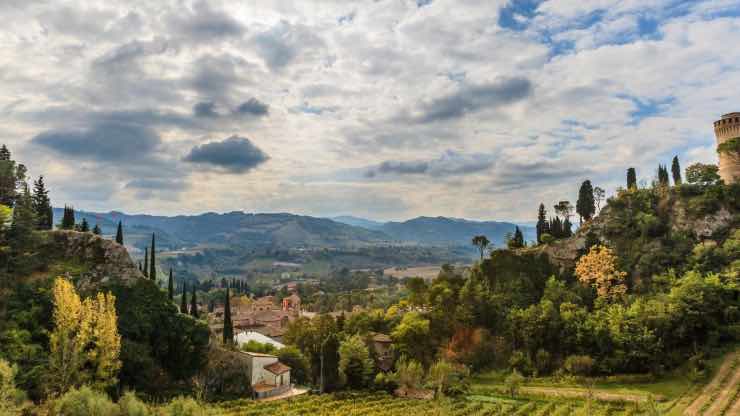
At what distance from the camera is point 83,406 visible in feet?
85.6

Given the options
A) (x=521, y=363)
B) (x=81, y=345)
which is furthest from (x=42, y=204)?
(x=521, y=363)

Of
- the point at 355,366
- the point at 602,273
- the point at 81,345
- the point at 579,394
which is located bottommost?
the point at 579,394

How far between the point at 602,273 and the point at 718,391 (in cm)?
2107

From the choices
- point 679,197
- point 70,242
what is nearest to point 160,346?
point 70,242

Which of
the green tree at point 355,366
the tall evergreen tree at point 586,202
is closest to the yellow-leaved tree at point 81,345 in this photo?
the green tree at point 355,366

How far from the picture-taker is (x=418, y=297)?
239 ft

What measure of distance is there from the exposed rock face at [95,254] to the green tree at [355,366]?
22.5 metres

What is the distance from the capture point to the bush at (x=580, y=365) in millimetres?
49781

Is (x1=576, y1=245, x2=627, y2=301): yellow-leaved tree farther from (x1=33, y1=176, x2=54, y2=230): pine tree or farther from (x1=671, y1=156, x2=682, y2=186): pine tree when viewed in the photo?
(x1=33, y1=176, x2=54, y2=230): pine tree

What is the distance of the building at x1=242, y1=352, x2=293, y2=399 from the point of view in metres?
50.2

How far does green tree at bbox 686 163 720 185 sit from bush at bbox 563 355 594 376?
3215 centimetres

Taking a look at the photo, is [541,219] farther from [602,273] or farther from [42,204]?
[42,204]

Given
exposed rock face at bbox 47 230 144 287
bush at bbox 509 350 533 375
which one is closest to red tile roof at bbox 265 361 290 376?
exposed rock face at bbox 47 230 144 287

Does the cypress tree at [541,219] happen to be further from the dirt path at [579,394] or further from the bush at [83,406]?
the bush at [83,406]
